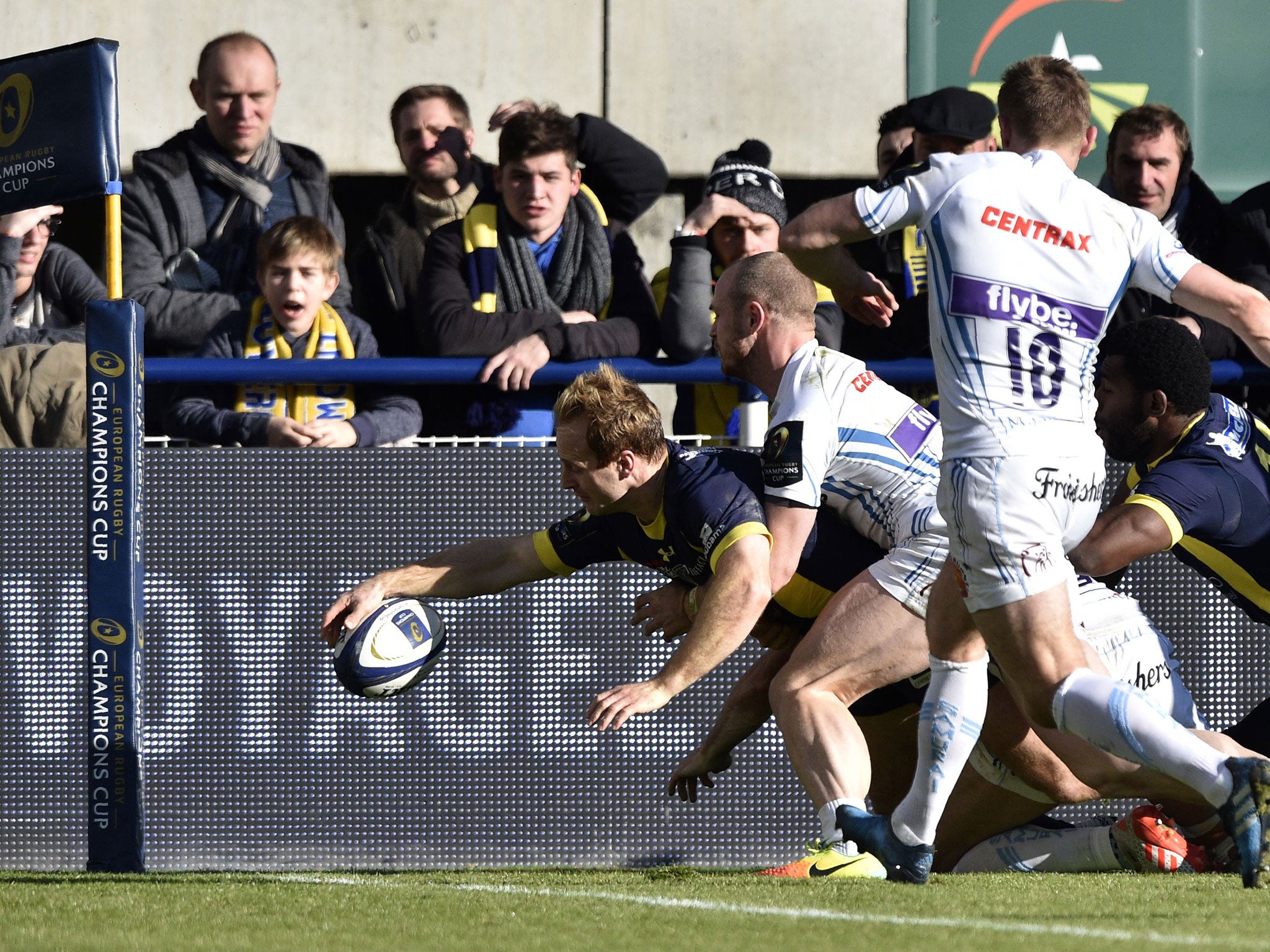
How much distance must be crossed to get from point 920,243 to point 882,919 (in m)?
3.80

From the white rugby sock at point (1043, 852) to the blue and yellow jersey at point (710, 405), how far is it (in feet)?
6.27

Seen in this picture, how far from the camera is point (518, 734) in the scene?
21.9 ft

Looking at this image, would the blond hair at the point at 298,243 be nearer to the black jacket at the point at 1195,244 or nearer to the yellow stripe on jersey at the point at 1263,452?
the black jacket at the point at 1195,244

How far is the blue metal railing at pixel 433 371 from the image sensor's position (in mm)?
6645

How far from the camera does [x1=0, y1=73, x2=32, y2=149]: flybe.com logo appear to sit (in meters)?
6.03

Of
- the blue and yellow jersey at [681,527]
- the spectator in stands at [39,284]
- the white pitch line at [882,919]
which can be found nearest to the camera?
the white pitch line at [882,919]

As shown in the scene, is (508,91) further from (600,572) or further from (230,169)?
(600,572)

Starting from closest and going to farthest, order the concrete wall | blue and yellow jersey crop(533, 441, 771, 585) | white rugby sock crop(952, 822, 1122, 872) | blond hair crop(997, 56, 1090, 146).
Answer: blond hair crop(997, 56, 1090, 146) < blue and yellow jersey crop(533, 441, 771, 585) < white rugby sock crop(952, 822, 1122, 872) < the concrete wall

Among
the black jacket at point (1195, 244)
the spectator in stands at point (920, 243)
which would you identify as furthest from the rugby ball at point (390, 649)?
the black jacket at point (1195, 244)

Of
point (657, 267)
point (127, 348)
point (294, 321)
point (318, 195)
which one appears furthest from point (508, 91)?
point (127, 348)

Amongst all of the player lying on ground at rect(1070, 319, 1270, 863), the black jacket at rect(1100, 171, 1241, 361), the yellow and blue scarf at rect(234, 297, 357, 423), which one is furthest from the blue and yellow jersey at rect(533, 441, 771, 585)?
the black jacket at rect(1100, 171, 1241, 361)

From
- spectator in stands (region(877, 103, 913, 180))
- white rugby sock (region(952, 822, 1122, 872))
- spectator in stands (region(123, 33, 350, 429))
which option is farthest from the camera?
spectator in stands (region(877, 103, 913, 180))

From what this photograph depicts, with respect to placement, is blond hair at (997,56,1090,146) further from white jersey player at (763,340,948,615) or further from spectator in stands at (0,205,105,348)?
spectator in stands at (0,205,105,348)

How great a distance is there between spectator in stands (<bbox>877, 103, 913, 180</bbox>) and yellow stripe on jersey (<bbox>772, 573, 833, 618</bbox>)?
2414 mm
